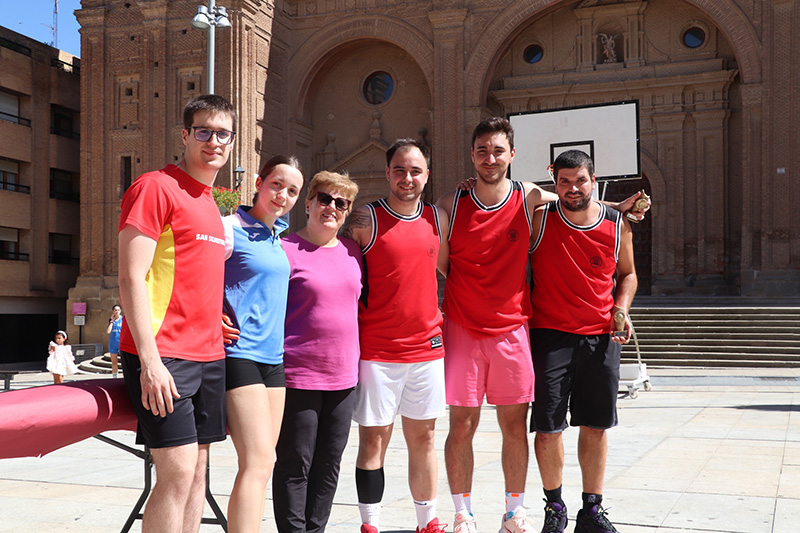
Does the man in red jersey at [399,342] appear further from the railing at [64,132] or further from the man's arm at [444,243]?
the railing at [64,132]

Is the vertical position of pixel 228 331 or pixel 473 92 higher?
pixel 473 92

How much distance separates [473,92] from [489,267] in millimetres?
26682

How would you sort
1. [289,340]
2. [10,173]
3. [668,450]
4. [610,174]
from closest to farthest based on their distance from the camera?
1. [289,340]
2. [668,450]
3. [610,174]
4. [10,173]

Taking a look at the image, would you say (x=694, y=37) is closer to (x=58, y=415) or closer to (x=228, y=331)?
(x=228, y=331)

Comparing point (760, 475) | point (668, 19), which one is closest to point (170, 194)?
point (760, 475)

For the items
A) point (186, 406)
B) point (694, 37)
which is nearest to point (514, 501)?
point (186, 406)

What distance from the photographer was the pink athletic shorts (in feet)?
16.0

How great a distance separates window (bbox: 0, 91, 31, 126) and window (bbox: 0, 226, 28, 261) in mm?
4494

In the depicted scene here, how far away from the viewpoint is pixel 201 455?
12.6 ft

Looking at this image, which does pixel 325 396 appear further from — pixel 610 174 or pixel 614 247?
pixel 610 174

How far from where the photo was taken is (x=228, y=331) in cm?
393

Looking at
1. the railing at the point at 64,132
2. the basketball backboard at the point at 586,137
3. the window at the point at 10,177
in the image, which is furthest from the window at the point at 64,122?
the basketball backboard at the point at 586,137

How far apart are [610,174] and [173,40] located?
835 inches

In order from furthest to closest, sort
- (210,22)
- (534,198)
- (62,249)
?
(62,249), (210,22), (534,198)
